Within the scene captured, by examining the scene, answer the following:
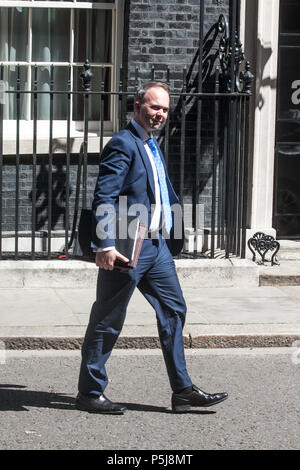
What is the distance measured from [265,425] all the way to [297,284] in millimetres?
4073

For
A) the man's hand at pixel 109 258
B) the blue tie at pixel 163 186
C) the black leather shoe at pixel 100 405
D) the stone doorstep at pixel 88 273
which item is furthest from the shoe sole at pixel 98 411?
the stone doorstep at pixel 88 273

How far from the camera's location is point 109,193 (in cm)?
566

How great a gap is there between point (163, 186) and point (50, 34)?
4.66m

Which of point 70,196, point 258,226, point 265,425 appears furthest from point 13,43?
point 265,425

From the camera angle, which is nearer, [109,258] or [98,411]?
[109,258]

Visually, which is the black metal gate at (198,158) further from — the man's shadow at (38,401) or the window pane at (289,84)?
the man's shadow at (38,401)

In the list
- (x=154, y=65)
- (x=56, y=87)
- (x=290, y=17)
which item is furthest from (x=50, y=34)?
(x=290, y=17)

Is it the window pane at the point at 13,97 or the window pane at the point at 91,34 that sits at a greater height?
the window pane at the point at 91,34

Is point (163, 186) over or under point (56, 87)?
under

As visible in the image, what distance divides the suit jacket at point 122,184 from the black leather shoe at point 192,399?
39.9 inches

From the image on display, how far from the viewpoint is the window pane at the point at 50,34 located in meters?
10.1

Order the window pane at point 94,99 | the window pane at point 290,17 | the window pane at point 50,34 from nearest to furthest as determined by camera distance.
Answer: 1. the window pane at point 50,34
2. the window pane at point 94,99
3. the window pane at point 290,17

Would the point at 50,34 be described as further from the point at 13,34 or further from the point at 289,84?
the point at 289,84

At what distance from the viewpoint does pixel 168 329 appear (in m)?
5.94
